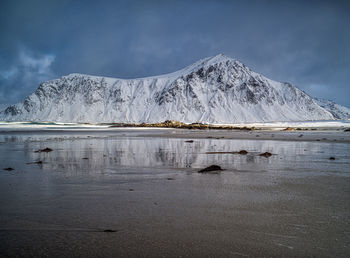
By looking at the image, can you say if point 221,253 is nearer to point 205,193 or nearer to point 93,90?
point 205,193

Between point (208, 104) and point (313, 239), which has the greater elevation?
point (208, 104)

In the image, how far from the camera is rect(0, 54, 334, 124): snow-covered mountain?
16838cm

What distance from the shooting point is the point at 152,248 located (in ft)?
10.2

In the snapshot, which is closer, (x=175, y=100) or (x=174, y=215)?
(x=174, y=215)

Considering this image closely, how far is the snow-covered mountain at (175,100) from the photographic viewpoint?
168 meters

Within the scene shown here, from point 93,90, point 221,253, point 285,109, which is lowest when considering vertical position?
point 221,253

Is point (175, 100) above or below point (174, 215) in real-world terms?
above

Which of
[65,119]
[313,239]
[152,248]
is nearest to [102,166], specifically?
[152,248]

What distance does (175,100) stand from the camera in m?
172

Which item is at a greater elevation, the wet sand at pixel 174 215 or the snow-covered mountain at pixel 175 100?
the snow-covered mountain at pixel 175 100

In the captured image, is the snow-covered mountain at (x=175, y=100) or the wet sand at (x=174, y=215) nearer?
the wet sand at (x=174, y=215)

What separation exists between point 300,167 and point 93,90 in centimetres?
18954

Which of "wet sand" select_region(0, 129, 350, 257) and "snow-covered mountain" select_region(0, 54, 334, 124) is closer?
"wet sand" select_region(0, 129, 350, 257)

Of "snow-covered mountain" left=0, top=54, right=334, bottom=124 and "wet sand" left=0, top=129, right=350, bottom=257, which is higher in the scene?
"snow-covered mountain" left=0, top=54, right=334, bottom=124
